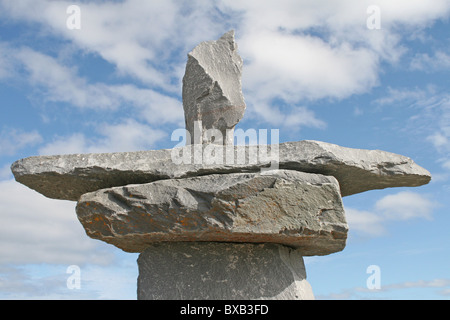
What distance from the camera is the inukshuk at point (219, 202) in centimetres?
379

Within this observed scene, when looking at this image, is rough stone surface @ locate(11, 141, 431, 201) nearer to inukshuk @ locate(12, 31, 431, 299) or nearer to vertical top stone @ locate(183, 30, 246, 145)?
inukshuk @ locate(12, 31, 431, 299)

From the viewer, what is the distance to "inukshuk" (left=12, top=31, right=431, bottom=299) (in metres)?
3.79

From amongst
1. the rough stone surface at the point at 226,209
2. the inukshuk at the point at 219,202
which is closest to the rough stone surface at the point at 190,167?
the inukshuk at the point at 219,202

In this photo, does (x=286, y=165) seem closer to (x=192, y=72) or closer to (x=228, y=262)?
(x=228, y=262)

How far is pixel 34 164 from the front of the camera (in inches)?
166

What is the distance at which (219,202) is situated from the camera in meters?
3.71

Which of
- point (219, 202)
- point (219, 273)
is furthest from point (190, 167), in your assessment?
point (219, 273)

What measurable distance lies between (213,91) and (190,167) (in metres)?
1.05

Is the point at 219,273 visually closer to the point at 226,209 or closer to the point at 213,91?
the point at 226,209

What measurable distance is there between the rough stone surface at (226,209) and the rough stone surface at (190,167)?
0.14 metres

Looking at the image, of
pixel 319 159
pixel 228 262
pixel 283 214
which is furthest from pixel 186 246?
pixel 319 159

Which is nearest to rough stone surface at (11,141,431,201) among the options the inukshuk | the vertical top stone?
the inukshuk
